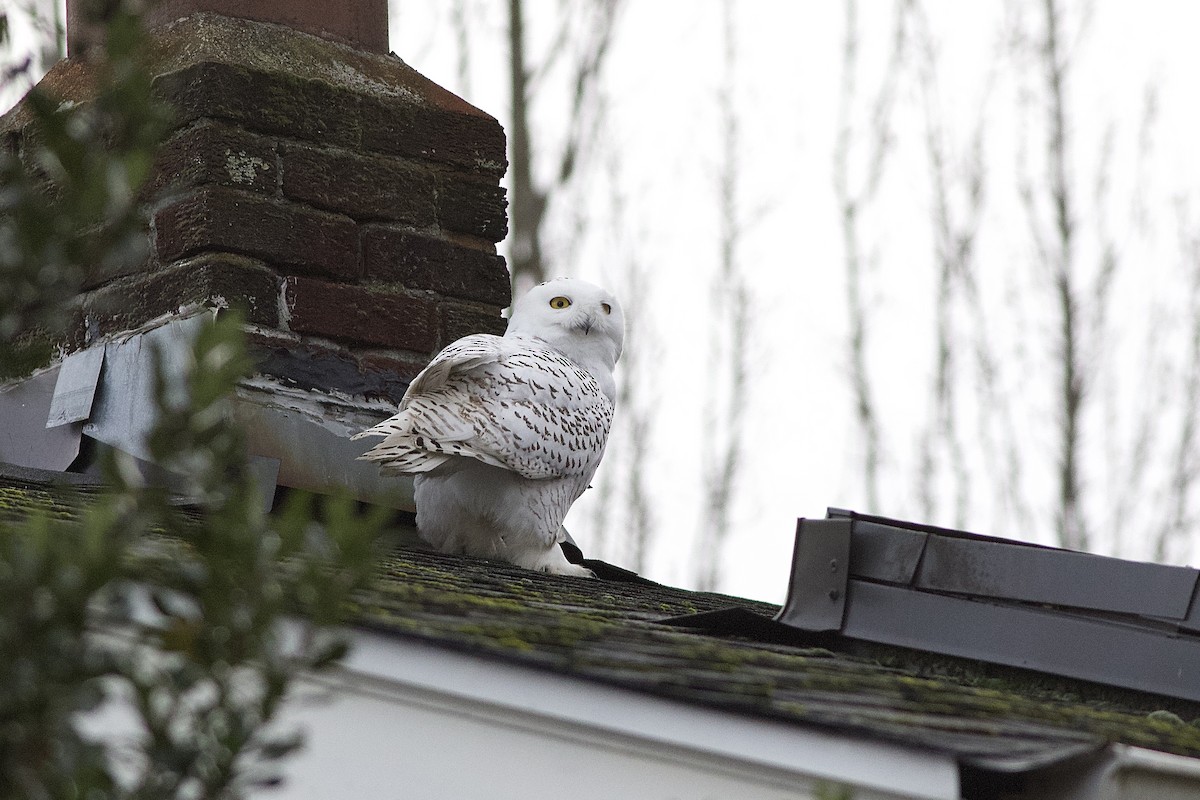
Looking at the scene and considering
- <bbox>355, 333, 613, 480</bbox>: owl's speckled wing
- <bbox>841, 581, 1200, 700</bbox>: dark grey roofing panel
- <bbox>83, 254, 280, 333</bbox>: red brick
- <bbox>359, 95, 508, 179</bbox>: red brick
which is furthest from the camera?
<bbox>359, 95, 508, 179</bbox>: red brick

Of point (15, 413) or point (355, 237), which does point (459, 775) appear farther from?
point (15, 413)

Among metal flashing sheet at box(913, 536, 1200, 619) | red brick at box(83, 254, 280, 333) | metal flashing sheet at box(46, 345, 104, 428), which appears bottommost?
metal flashing sheet at box(913, 536, 1200, 619)

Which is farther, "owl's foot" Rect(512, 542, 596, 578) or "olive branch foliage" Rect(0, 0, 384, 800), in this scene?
"owl's foot" Rect(512, 542, 596, 578)

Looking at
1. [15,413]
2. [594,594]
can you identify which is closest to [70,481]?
[15,413]

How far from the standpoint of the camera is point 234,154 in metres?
3.96

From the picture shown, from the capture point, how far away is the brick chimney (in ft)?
12.8

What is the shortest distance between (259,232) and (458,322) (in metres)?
0.63

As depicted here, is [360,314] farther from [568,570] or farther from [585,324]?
[568,570]

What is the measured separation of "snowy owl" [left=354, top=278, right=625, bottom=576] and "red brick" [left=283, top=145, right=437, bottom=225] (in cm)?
46

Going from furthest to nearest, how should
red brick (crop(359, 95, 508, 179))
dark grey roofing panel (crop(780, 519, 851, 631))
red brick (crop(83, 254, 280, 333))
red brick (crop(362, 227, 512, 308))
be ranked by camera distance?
red brick (crop(359, 95, 508, 179)) → red brick (crop(362, 227, 512, 308)) → red brick (crop(83, 254, 280, 333)) → dark grey roofing panel (crop(780, 519, 851, 631))

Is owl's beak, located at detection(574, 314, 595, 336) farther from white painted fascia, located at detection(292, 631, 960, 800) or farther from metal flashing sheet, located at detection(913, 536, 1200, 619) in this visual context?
white painted fascia, located at detection(292, 631, 960, 800)

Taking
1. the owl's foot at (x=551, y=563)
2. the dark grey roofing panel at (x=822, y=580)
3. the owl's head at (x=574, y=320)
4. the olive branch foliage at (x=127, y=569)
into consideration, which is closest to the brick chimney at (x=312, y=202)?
the owl's head at (x=574, y=320)

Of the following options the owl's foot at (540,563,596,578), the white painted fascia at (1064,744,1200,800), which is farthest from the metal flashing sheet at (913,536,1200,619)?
the owl's foot at (540,563,596,578)

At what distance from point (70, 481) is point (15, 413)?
67 centimetres
